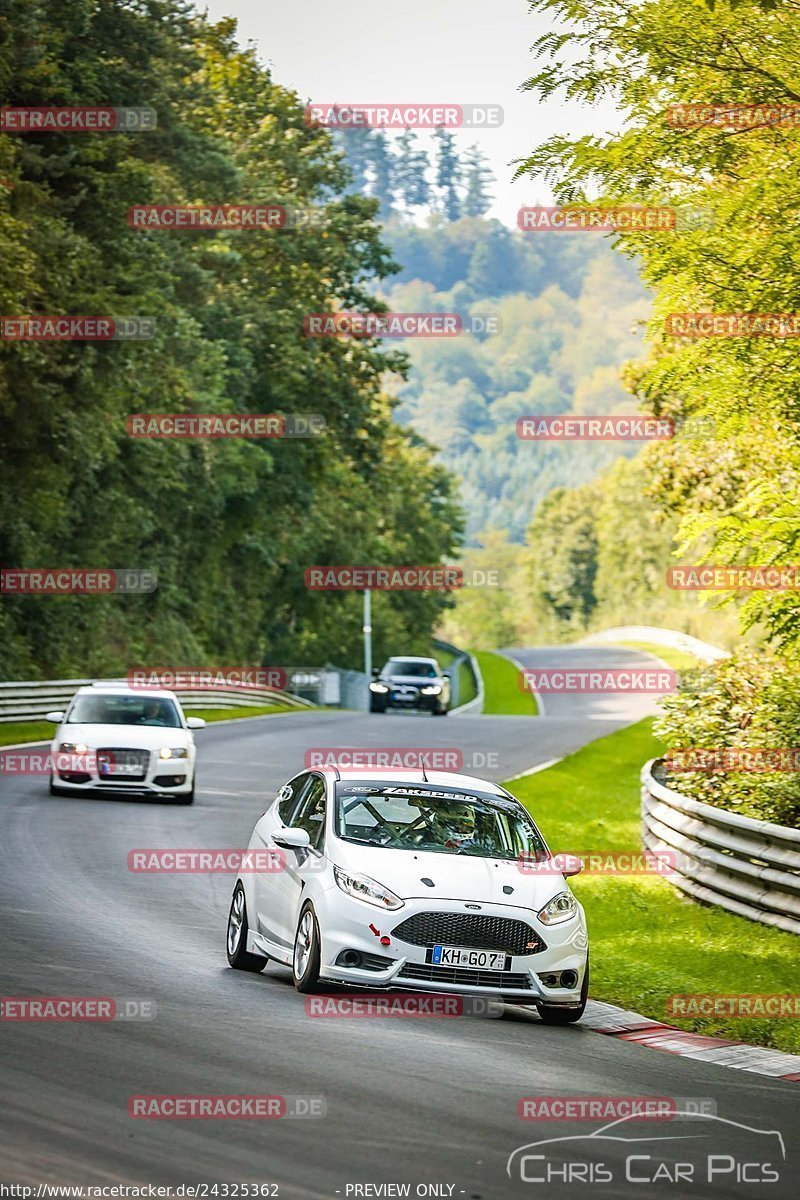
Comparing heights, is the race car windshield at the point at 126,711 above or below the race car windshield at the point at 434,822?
below

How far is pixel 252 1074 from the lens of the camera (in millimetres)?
8719

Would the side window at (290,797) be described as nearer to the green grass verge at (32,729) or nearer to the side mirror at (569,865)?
the side mirror at (569,865)

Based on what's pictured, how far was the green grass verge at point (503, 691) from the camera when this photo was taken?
6919cm

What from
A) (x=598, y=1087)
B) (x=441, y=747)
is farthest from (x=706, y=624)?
(x=598, y=1087)

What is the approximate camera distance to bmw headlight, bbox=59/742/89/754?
25.1m

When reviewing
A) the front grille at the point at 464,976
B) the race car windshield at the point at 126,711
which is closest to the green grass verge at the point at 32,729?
the race car windshield at the point at 126,711

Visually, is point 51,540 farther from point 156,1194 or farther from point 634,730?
point 156,1194

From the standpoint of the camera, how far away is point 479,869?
1164cm

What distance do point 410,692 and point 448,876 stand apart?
4433 centimetres

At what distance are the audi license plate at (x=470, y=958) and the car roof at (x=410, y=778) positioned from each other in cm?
171

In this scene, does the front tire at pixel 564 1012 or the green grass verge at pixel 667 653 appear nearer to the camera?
the front tire at pixel 564 1012

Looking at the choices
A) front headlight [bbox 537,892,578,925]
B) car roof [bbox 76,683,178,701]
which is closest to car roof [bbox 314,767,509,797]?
front headlight [bbox 537,892,578,925]

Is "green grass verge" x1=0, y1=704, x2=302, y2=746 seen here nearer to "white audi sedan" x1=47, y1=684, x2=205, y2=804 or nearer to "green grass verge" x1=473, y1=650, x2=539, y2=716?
"white audi sedan" x1=47, y1=684, x2=205, y2=804

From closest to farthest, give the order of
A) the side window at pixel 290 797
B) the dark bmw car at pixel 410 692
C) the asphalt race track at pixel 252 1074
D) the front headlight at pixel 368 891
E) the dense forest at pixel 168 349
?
the asphalt race track at pixel 252 1074, the front headlight at pixel 368 891, the side window at pixel 290 797, the dense forest at pixel 168 349, the dark bmw car at pixel 410 692
